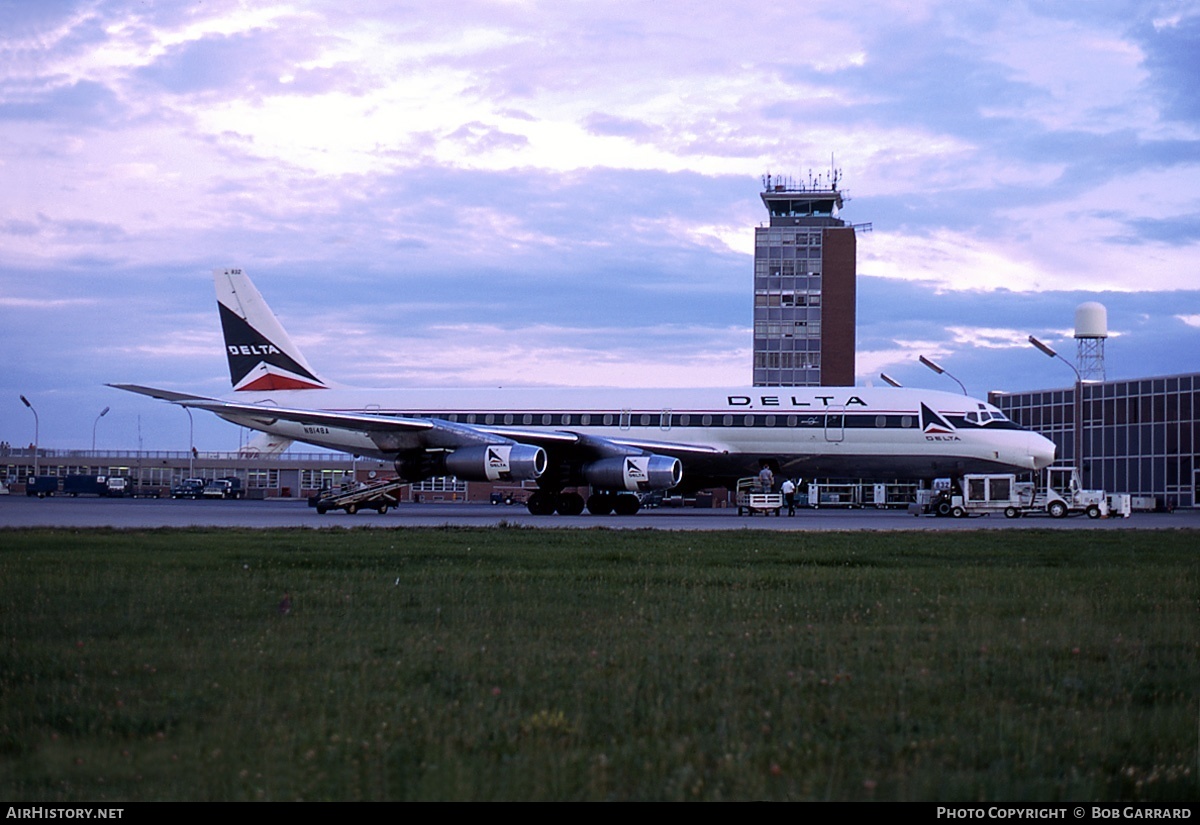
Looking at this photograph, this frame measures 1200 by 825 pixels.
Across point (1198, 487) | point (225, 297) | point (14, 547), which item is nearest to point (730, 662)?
point (14, 547)

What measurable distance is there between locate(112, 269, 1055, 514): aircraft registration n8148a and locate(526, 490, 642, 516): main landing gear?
43 millimetres

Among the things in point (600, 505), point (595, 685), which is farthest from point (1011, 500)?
point (595, 685)

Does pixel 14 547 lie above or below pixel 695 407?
below

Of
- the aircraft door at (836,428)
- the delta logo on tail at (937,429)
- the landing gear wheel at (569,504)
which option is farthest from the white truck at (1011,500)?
the landing gear wheel at (569,504)

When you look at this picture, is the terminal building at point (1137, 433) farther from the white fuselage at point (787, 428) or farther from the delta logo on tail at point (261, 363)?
the delta logo on tail at point (261, 363)

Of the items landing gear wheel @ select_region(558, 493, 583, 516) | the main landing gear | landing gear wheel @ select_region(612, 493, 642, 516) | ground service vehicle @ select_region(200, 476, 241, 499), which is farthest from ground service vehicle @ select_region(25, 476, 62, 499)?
landing gear wheel @ select_region(612, 493, 642, 516)

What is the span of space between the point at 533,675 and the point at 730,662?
1.33 m

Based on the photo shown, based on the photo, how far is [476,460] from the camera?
33750 mm

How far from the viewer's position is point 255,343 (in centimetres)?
4166

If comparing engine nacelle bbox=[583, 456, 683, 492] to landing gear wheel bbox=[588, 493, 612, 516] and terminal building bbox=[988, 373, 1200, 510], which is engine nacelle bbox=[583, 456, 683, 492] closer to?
landing gear wheel bbox=[588, 493, 612, 516]

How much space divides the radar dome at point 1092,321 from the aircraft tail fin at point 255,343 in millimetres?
57184

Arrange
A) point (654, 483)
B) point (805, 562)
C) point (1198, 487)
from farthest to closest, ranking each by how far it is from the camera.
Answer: point (1198, 487) < point (654, 483) < point (805, 562)

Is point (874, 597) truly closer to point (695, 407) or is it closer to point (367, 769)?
point (367, 769)

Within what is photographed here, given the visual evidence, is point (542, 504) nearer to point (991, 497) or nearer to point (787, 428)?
point (787, 428)
